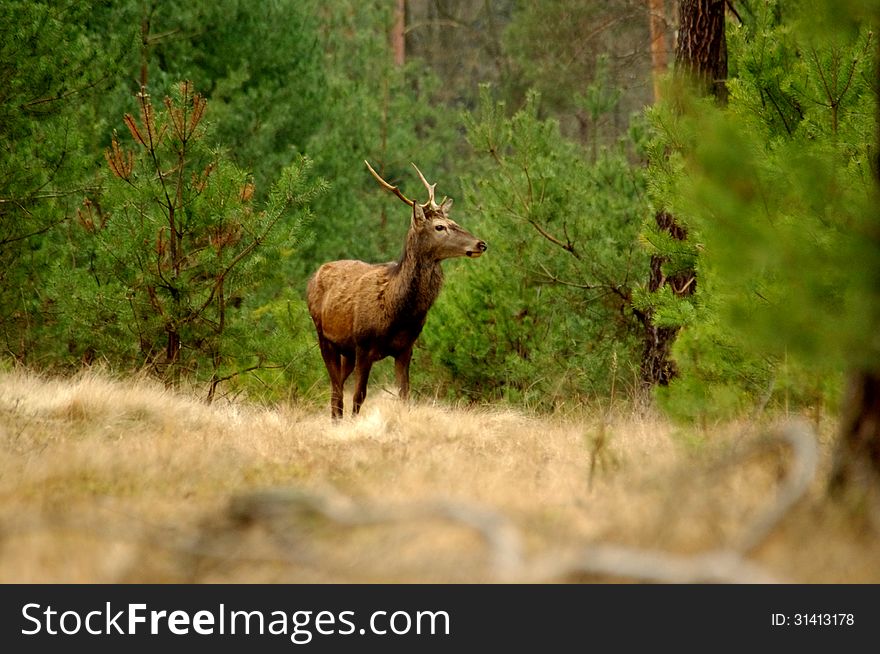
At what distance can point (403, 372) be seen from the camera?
32.2 ft

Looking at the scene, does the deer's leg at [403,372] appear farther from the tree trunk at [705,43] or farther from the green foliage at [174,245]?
the tree trunk at [705,43]

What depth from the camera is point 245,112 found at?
1548 cm

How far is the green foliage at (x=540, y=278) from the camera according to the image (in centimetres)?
1112

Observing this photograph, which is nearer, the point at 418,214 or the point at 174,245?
the point at 174,245

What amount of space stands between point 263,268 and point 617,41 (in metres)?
20.2

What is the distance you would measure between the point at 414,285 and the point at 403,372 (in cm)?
77

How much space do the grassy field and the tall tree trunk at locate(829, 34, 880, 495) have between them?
0.13m

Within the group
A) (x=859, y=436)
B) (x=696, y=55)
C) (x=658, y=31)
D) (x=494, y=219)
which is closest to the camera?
(x=859, y=436)

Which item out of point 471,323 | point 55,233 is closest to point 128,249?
point 55,233

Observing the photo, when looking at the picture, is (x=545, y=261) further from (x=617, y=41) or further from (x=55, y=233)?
(x=617, y=41)

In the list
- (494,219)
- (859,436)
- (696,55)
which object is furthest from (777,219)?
(494,219)

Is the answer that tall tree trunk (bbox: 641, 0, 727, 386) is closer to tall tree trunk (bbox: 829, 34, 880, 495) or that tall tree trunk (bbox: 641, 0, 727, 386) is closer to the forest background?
the forest background

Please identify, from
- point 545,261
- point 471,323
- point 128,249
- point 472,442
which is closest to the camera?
point 472,442

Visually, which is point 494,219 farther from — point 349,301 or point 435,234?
point 349,301
